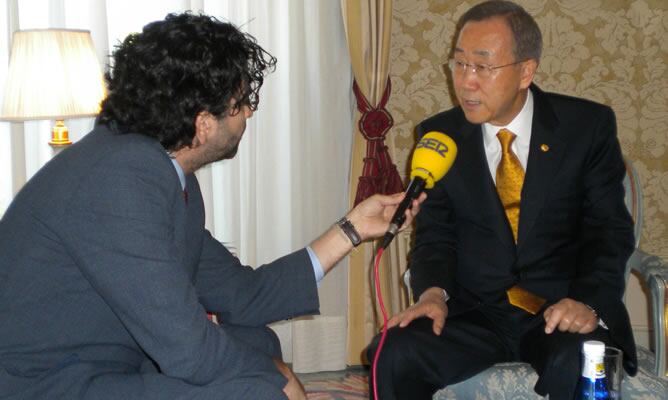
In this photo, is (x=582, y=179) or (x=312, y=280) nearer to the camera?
(x=312, y=280)

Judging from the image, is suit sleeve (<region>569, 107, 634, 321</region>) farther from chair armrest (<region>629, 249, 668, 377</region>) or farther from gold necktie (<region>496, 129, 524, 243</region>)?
gold necktie (<region>496, 129, 524, 243</region>)

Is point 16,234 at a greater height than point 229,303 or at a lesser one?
greater

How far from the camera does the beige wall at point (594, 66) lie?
3.81 metres

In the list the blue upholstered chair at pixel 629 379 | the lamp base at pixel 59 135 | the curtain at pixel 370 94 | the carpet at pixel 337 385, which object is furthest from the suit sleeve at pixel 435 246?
the lamp base at pixel 59 135

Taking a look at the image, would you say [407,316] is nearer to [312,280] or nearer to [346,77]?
[312,280]

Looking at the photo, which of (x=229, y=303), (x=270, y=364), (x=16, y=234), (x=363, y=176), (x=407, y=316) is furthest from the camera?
(x=363, y=176)

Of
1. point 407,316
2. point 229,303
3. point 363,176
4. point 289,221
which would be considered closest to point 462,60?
point 407,316

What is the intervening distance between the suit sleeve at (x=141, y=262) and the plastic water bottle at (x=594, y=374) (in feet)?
2.47

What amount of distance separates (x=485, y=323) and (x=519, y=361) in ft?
0.48

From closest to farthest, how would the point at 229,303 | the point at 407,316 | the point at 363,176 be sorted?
the point at 229,303 → the point at 407,316 → the point at 363,176

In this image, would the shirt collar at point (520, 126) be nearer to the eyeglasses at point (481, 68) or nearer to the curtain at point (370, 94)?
the eyeglasses at point (481, 68)

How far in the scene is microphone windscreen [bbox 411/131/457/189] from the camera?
215 centimetres

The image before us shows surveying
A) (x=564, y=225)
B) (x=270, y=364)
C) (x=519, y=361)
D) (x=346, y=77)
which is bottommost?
(x=519, y=361)

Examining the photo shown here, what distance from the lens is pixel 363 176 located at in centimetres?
379
